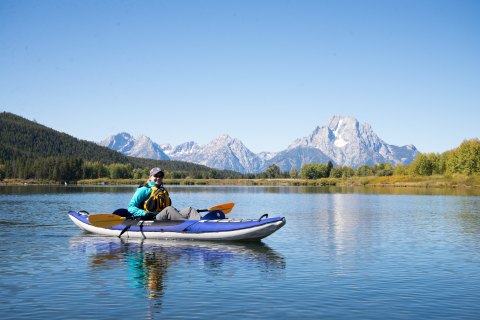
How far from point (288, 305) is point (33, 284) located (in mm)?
8049

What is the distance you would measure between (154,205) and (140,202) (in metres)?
0.73

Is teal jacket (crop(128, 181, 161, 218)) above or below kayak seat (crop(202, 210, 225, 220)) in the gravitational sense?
above

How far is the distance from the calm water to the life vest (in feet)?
6.26

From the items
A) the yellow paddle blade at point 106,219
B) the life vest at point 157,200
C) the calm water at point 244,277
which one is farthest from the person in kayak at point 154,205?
the calm water at point 244,277

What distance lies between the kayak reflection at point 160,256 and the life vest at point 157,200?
66.1 inches

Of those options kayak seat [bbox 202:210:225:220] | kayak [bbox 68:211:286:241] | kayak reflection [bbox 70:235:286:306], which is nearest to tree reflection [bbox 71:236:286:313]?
kayak reflection [bbox 70:235:286:306]

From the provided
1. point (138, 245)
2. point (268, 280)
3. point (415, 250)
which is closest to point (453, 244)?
point (415, 250)

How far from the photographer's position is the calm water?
13.8 metres

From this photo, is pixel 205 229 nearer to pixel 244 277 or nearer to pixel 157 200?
pixel 157 200

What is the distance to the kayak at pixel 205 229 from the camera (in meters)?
25.6

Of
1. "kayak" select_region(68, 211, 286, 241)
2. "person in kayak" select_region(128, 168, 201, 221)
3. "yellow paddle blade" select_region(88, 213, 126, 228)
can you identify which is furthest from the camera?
"yellow paddle blade" select_region(88, 213, 126, 228)

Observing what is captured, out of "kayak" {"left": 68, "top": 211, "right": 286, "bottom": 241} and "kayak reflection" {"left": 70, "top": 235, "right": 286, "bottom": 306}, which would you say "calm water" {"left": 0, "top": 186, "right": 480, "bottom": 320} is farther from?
"kayak" {"left": 68, "top": 211, "right": 286, "bottom": 241}

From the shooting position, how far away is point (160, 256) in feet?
73.7

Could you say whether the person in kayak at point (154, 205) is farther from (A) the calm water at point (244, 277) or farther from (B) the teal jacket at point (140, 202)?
(A) the calm water at point (244, 277)
